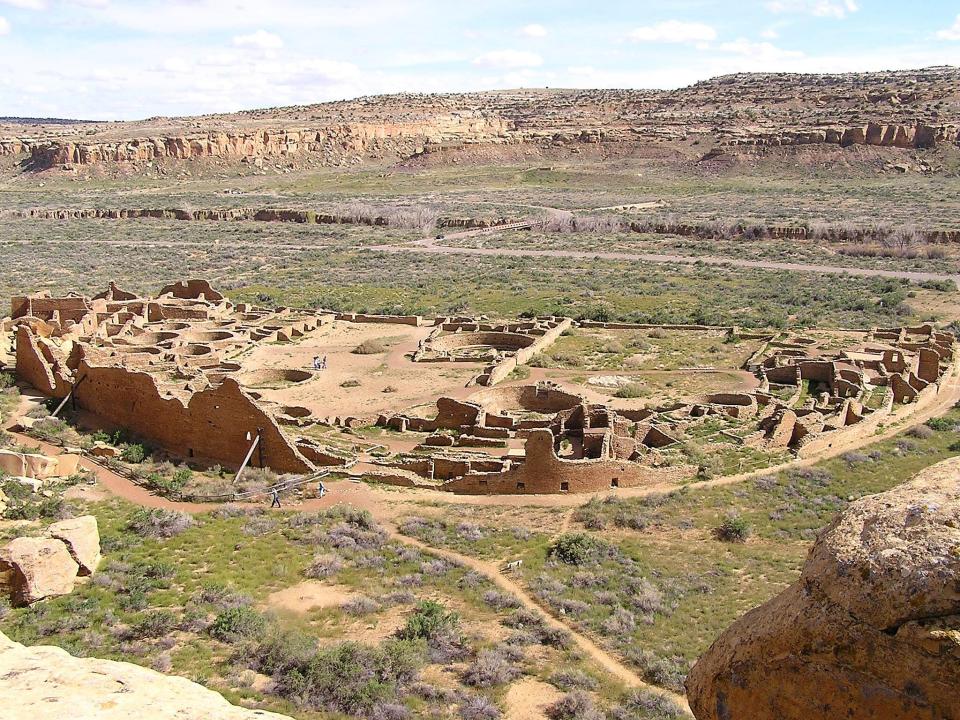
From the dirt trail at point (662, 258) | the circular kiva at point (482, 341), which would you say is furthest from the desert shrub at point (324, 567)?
the dirt trail at point (662, 258)

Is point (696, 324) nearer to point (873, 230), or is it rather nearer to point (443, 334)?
point (443, 334)

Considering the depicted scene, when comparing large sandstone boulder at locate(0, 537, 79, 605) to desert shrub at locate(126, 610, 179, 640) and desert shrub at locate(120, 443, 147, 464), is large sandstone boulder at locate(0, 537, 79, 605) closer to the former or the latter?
desert shrub at locate(126, 610, 179, 640)

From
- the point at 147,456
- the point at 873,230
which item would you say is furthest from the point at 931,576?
the point at 873,230

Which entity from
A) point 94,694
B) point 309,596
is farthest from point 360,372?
point 94,694

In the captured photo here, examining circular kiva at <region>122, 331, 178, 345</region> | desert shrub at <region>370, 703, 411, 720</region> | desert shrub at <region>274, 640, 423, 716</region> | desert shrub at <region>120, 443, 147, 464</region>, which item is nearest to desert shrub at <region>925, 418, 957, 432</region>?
desert shrub at <region>274, 640, 423, 716</region>

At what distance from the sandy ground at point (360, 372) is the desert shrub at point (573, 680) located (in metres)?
17.0

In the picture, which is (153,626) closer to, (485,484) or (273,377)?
(485,484)

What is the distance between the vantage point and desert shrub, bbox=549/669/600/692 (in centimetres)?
1431

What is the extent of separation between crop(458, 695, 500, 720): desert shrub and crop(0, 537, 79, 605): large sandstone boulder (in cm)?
782

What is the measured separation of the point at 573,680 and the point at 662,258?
192 ft

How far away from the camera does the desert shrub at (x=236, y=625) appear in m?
15.4

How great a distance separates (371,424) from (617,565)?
484 inches

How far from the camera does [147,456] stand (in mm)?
25562

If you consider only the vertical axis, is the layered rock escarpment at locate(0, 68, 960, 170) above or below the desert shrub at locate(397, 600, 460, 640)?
above
